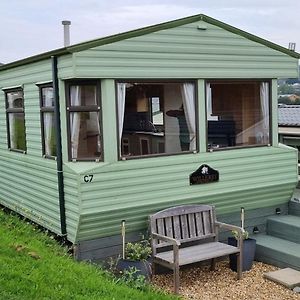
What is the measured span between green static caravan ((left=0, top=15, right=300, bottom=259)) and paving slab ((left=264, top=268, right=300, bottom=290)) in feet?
4.31

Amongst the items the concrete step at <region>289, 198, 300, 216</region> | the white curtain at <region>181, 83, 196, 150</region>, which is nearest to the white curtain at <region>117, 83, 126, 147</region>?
the white curtain at <region>181, 83, 196, 150</region>

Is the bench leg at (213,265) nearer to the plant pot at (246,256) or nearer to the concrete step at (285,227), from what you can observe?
the plant pot at (246,256)

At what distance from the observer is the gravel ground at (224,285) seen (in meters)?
6.72

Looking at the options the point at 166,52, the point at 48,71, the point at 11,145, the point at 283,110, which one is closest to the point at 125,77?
the point at 166,52

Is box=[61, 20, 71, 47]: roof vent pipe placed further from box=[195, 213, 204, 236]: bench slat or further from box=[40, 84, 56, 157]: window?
box=[195, 213, 204, 236]: bench slat

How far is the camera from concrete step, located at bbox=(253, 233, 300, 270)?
7461 mm

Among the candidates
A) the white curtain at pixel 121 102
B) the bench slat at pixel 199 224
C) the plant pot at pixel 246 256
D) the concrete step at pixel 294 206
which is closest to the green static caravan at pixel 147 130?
the white curtain at pixel 121 102

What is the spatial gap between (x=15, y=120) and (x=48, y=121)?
175 centimetres

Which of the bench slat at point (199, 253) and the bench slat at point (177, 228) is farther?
the bench slat at point (177, 228)

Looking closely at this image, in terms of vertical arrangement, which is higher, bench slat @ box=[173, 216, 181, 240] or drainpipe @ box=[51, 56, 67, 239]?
drainpipe @ box=[51, 56, 67, 239]

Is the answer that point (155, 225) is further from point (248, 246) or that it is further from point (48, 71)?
point (48, 71)

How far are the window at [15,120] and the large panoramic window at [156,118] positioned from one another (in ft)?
7.76

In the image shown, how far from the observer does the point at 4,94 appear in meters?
9.62

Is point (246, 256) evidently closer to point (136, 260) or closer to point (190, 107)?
point (136, 260)
